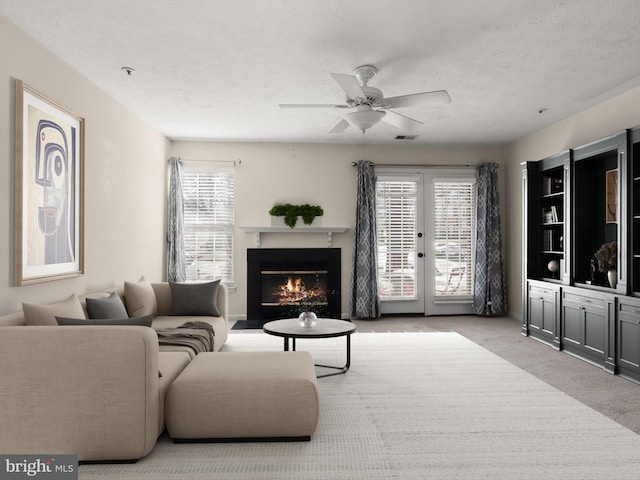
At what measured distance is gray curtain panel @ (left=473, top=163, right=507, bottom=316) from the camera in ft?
24.5

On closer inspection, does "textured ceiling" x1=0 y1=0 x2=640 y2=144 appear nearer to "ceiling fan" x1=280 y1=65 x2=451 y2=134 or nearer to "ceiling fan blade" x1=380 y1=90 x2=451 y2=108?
"ceiling fan" x1=280 y1=65 x2=451 y2=134

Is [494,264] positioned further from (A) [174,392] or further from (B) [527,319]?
(A) [174,392]

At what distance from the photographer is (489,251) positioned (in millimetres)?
7492

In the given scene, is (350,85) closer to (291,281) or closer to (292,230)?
(292,230)

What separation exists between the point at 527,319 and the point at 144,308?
458 centimetres

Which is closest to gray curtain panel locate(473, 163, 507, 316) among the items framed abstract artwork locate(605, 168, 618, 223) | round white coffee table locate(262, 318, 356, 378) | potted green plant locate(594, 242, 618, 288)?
framed abstract artwork locate(605, 168, 618, 223)

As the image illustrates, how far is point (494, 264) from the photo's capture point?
7477 mm

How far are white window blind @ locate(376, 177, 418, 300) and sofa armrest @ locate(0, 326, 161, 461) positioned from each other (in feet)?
17.5

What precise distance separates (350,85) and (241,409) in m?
2.44

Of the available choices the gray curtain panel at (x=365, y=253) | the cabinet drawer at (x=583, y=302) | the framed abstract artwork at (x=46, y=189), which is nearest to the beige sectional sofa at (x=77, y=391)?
the framed abstract artwork at (x=46, y=189)

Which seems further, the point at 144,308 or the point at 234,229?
the point at 234,229

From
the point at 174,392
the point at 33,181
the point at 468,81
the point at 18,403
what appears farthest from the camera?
the point at 468,81

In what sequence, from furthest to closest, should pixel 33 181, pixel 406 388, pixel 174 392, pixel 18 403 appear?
pixel 406 388 < pixel 33 181 < pixel 174 392 < pixel 18 403

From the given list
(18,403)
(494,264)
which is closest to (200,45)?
(18,403)
